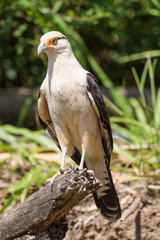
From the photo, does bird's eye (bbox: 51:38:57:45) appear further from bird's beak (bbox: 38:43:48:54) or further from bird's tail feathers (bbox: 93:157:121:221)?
bird's tail feathers (bbox: 93:157:121:221)

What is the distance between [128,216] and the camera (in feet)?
12.6

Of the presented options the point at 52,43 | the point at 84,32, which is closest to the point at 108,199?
the point at 52,43

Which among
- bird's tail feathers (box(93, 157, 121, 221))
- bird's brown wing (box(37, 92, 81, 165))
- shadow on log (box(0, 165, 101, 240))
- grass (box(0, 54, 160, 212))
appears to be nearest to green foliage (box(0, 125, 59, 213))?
grass (box(0, 54, 160, 212))

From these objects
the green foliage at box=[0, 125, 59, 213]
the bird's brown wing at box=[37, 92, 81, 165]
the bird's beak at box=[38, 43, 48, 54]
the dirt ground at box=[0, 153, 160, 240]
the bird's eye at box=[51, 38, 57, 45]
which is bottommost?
the dirt ground at box=[0, 153, 160, 240]

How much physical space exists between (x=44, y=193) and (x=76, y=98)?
79 centimetres

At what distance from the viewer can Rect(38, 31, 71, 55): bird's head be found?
10.0 ft

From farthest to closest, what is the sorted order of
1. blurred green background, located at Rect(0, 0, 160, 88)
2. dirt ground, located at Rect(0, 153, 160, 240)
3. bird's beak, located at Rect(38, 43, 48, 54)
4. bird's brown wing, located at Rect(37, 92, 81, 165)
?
blurred green background, located at Rect(0, 0, 160, 88) < dirt ground, located at Rect(0, 153, 160, 240) < bird's brown wing, located at Rect(37, 92, 81, 165) < bird's beak, located at Rect(38, 43, 48, 54)

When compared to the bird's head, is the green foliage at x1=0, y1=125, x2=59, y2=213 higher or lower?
lower

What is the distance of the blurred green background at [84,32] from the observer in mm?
5398

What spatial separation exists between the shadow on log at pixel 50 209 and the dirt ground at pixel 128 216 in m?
0.95

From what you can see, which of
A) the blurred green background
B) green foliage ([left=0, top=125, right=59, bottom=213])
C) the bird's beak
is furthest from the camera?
the blurred green background

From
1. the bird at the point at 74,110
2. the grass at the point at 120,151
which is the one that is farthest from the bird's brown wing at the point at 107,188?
the grass at the point at 120,151

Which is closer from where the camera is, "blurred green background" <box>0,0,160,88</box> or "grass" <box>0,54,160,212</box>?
"grass" <box>0,54,160,212</box>

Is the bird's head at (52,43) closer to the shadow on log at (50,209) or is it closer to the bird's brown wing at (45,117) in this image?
the bird's brown wing at (45,117)
